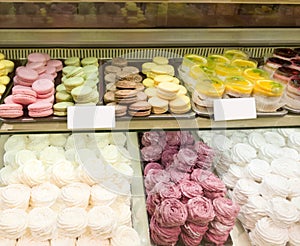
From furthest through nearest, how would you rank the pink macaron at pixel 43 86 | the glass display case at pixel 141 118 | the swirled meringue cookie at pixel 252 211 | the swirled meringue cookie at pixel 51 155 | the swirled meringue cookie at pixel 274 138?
the swirled meringue cookie at pixel 274 138 → the swirled meringue cookie at pixel 51 155 → the swirled meringue cookie at pixel 252 211 → the glass display case at pixel 141 118 → the pink macaron at pixel 43 86

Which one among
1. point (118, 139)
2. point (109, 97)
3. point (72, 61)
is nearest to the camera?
point (109, 97)

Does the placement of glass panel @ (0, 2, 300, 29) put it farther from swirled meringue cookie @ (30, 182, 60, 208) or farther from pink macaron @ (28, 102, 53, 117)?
swirled meringue cookie @ (30, 182, 60, 208)

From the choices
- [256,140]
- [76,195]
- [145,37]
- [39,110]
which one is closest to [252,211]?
[256,140]

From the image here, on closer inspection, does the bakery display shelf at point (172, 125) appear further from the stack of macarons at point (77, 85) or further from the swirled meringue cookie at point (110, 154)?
the swirled meringue cookie at point (110, 154)

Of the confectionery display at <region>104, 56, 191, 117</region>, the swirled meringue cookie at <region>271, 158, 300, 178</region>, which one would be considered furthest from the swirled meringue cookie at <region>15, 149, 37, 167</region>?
the swirled meringue cookie at <region>271, 158, 300, 178</region>

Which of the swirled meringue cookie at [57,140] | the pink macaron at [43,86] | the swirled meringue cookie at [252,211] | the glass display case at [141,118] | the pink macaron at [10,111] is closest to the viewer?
the pink macaron at [10,111]

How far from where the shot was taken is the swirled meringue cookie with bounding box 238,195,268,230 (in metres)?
1.73

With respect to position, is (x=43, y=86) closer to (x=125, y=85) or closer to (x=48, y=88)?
(x=48, y=88)

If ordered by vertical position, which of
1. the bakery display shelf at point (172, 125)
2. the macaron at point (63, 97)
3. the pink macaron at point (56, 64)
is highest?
the pink macaron at point (56, 64)

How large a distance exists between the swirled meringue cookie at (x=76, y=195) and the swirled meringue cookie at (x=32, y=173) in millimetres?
115

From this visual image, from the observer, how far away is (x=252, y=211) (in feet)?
5.69

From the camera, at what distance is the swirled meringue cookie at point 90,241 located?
1.58 metres

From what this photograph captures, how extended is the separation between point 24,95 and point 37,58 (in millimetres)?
281

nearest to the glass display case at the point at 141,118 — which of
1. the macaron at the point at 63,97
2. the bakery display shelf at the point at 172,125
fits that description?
the bakery display shelf at the point at 172,125
